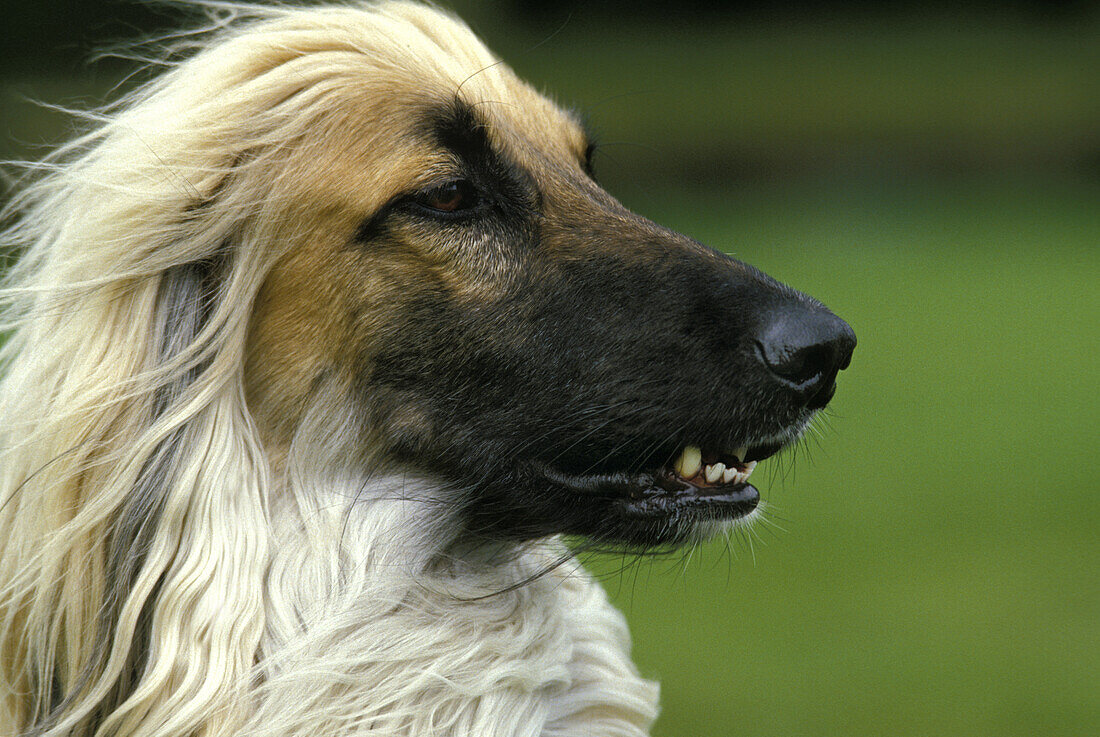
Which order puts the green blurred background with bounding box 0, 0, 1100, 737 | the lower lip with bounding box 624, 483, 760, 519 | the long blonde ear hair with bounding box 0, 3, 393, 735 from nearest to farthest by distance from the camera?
the long blonde ear hair with bounding box 0, 3, 393, 735 < the lower lip with bounding box 624, 483, 760, 519 < the green blurred background with bounding box 0, 0, 1100, 737

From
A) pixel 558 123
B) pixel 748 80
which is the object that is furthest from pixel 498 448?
pixel 748 80

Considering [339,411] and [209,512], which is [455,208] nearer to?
[339,411]

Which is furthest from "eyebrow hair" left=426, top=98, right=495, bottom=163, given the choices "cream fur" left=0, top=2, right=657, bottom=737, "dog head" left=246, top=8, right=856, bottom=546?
"cream fur" left=0, top=2, right=657, bottom=737

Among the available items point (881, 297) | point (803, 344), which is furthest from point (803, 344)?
point (881, 297)

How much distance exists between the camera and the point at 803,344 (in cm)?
A: 225

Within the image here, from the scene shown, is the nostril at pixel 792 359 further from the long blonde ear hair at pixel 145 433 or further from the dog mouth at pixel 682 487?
the long blonde ear hair at pixel 145 433

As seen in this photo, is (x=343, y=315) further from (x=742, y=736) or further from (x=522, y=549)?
(x=742, y=736)

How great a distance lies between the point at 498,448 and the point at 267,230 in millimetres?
637

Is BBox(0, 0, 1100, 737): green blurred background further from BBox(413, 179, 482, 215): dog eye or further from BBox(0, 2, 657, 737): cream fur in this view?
BBox(413, 179, 482, 215): dog eye

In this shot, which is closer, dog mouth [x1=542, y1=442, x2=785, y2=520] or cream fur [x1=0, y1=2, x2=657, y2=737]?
cream fur [x1=0, y1=2, x2=657, y2=737]

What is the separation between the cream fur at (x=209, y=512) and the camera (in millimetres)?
2250

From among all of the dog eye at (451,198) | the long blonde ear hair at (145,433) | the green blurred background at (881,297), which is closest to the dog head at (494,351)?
the dog eye at (451,198)

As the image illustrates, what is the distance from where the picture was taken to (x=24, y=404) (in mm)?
2338

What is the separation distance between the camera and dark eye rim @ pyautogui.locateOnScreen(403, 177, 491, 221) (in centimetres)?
240
